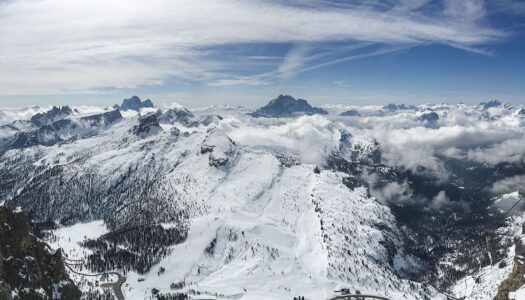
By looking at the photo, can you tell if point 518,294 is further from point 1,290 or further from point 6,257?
point 6,257

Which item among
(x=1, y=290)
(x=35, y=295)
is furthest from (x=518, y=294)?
(x=35, y=295)

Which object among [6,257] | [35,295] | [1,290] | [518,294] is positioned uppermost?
[518,294]

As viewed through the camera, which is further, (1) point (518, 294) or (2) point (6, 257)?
(2) point (6, 257)

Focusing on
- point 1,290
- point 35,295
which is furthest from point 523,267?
point 35,295

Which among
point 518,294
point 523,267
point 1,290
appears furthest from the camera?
point 1,290

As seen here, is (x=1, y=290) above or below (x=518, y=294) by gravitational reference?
below

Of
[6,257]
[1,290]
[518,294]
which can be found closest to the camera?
[518,294]

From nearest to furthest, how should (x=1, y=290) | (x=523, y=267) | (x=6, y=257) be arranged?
(x=523, y=267)
(x=1, y=290)
(x=6, y=257)

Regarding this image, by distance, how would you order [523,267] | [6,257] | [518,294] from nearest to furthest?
1. [518,294]
2. [523,267]
3. [6,257]

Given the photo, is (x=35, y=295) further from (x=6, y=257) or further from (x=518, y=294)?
(x=518, y=294)
